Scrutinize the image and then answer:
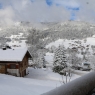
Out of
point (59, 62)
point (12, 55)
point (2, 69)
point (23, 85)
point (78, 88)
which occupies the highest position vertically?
point (12, 55)

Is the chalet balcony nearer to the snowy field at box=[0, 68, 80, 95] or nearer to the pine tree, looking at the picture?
the snowy field at box=[0, 68, 80, 95]

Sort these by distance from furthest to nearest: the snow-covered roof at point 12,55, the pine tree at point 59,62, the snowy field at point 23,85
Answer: the pine tree at point 59,62, the snow-covered roof at point 12,55, the snowy field at point 23,85

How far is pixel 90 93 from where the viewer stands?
3.18 ft

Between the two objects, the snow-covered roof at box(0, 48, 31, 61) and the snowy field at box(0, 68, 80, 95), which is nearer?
the snowy field at box(0, 68, 80, 95)

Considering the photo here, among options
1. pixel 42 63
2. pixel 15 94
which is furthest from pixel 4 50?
pixel 42 63

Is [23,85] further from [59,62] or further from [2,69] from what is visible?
[59,62]

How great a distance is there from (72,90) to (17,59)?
1287cm

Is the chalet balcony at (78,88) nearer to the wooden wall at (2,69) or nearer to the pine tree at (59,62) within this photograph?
the wooden wall at (2,69)

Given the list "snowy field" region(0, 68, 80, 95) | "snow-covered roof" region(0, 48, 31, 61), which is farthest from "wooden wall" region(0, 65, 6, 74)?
"snowy field" region(0, 68, 80, 95)

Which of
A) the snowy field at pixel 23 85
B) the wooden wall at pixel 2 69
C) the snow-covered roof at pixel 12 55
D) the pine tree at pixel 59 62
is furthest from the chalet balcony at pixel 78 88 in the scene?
the pine tree at pixel 59 62

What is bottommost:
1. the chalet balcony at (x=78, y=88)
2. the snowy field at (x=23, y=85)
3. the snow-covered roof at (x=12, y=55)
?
the snowy field at (x=23, y=85)

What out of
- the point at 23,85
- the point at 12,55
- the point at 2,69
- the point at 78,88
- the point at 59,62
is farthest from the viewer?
the point at 59,62

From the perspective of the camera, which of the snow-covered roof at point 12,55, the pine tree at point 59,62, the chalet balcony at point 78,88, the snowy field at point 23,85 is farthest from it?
the pine tree at point 59,62

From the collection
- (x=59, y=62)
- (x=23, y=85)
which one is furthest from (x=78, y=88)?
(x=59, y=62)
